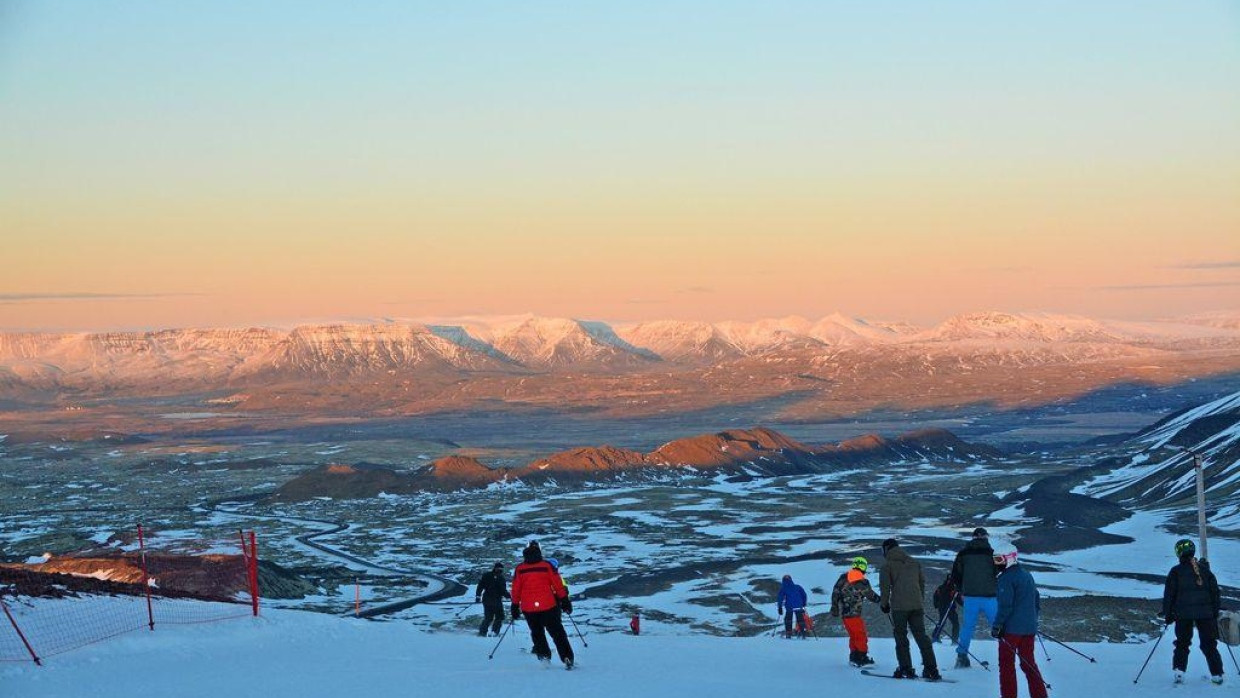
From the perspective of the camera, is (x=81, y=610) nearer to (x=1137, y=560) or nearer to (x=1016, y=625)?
(x=1016, y=625)

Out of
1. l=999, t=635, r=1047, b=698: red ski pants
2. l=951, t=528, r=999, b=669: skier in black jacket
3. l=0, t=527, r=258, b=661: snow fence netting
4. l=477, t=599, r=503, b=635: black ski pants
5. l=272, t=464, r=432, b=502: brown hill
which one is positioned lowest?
l=272, t=464, r=432, b=502: brown hill

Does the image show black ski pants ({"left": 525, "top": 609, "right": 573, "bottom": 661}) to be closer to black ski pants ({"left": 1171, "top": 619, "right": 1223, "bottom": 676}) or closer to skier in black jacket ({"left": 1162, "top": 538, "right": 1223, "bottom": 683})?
skier in black jacket ({"left": 1162, "top": 538, "right": 1223, "bottom": 683})

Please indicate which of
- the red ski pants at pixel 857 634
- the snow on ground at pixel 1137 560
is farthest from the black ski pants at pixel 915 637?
the snow on ground at pixel 1137 560

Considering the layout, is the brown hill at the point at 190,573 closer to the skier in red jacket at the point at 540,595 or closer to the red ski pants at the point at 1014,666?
the skier in red jacket at the point at 540,595

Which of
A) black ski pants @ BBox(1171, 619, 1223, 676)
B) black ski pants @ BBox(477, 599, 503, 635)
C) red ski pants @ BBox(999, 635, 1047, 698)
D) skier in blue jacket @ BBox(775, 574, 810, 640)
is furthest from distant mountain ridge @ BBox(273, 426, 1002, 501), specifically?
red ski pants @ BBox(999, 635, 1047, 698)

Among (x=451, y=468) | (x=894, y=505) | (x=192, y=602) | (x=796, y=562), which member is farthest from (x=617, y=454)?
(x=192, y=602)

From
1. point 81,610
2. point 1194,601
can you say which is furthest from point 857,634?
point 81,610

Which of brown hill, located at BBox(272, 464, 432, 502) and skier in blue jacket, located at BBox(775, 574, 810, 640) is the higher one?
skier in blue jacket, located at BBox(775, 574, 810, 640)

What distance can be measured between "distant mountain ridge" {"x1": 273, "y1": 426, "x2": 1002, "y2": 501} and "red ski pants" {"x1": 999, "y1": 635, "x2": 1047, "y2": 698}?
4158 inches

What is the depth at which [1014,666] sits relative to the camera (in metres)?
15.5

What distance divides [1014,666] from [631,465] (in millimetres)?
113254

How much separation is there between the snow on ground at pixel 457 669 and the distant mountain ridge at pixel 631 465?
99462 mm

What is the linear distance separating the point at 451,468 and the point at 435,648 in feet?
349

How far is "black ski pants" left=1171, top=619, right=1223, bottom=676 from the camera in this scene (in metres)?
16.9
